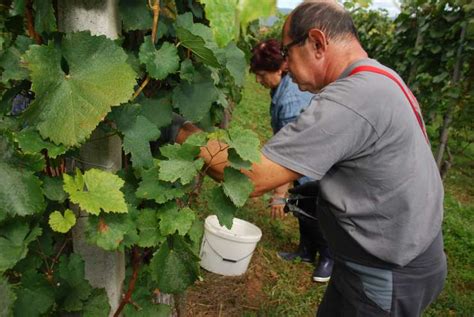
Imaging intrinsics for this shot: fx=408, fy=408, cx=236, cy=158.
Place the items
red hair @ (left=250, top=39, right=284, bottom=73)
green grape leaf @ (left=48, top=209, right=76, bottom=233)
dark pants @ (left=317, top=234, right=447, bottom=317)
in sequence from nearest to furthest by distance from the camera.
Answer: green grape leaf @ (left=48, top=209, right=76, bottom=233) → dark pants @ (left=317, top=234, right=447, bottom=317) → red hair @ (left=250, top=39, right=284, bottom=73)

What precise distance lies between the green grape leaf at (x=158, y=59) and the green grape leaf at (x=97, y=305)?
60 centimetres

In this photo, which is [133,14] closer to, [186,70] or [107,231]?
[186,70]

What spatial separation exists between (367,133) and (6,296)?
114cm

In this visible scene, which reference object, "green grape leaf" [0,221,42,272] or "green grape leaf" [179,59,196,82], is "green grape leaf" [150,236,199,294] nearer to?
"green grape leaf" [0,221,42,272]

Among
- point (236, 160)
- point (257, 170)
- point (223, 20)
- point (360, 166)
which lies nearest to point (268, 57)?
point (360, 166)

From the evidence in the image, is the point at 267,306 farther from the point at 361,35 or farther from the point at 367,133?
the point at 361,35

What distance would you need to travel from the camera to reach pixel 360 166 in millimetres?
1481

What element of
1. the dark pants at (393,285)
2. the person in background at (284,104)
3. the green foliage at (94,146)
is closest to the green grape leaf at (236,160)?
the green foliage at (94,146)

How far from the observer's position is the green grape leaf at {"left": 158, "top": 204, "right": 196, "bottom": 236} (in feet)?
3.52

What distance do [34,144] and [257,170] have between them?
680 millimetres

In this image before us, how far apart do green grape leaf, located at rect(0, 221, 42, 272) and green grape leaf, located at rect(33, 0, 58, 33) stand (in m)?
0.46

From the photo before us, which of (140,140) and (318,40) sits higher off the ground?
(318,40)

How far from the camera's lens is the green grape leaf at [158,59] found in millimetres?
1052

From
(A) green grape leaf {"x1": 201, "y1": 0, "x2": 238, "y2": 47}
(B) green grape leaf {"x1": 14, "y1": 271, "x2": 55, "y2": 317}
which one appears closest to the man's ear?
(A) green grape leaf {"x1": 201, "y1": 0, "x2": 238, "y2": 47}
